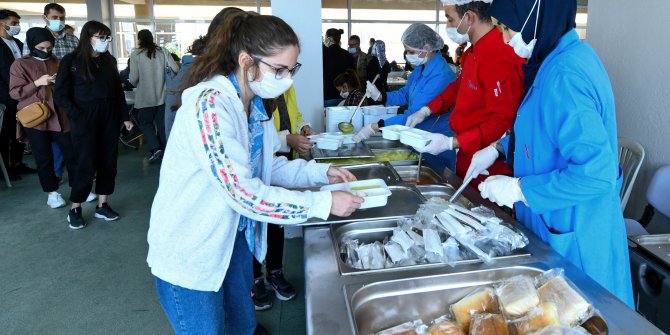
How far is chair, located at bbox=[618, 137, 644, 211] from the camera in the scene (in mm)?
1963

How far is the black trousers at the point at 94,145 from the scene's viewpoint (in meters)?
3.10

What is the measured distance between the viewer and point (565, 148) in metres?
1.03

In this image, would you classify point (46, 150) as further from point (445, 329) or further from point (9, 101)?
point (445, 329)

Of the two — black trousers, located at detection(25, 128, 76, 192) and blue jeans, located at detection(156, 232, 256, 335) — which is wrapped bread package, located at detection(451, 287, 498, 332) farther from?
black trousers, located at detection(25, 128, 76, 192)

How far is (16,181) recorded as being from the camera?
171 inches

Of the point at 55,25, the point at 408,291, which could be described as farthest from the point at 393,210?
the point at 55,25

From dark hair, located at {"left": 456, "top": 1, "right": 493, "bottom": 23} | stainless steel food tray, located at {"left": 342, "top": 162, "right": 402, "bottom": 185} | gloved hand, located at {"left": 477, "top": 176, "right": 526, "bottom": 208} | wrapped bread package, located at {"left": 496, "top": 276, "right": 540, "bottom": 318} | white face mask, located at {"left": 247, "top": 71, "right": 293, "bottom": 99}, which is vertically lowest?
wrapped bread package, located at {"left": 496, "top": 276, "right": 540, "bottom": 318}

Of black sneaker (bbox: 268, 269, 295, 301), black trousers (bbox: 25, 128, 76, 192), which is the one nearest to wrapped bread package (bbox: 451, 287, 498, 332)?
black sneaker (bbox: 268, 269, 295, 301)

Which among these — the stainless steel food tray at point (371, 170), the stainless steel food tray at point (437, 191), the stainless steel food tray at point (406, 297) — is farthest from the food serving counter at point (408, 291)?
the stainless steel food tray at point (371, 170)

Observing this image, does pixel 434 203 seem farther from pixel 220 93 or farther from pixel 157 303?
pixel 157 303

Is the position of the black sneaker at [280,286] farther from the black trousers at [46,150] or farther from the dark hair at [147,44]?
the dark hair at [147,44]

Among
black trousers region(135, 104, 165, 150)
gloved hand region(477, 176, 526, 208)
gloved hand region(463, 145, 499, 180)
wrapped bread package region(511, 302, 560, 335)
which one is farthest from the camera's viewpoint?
black trousers region(135, 104, 165, 150)

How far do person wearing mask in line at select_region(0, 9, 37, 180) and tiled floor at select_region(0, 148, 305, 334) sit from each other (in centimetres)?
84

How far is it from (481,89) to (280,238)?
1177mm
